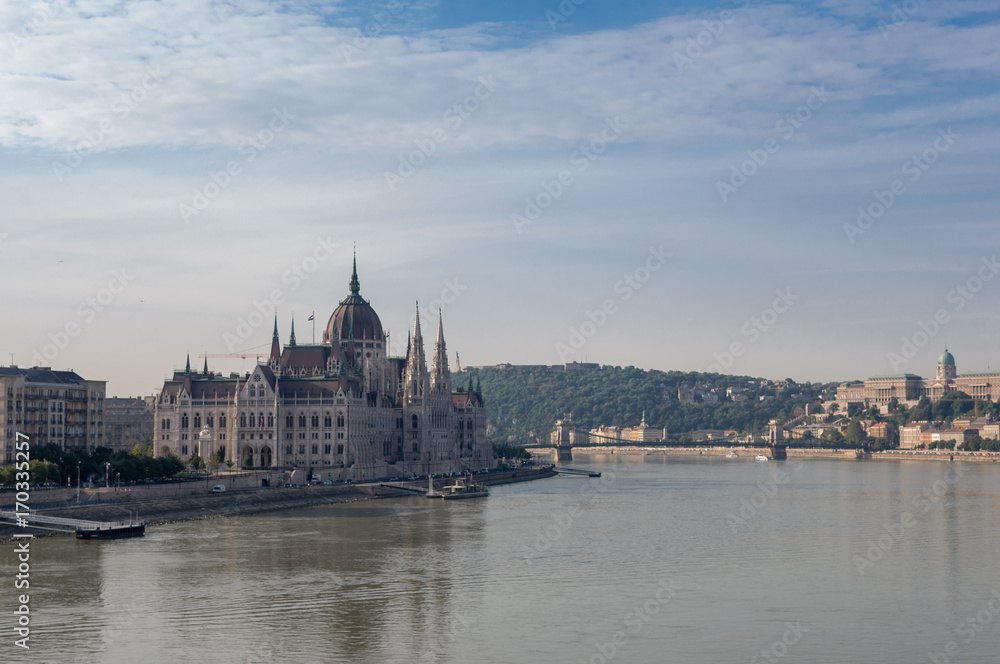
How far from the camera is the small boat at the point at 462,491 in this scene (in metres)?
140

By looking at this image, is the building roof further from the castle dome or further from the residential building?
the castle dome

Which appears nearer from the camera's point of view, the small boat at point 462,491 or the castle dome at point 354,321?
the small boat at point 462,491

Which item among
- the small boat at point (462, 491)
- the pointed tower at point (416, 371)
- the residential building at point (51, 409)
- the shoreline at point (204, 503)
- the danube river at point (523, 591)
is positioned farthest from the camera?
the pointed tower at point (416, 371)

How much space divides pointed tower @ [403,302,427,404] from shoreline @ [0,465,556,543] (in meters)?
33.0

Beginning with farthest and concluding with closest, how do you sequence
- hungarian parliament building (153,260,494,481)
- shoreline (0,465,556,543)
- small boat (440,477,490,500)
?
1. hungarian parliament building (153,260,494,481)
2. small boat (440,477,490,500)
3. shoreline (0,465,556,543)

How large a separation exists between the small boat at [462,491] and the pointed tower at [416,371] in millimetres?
29219

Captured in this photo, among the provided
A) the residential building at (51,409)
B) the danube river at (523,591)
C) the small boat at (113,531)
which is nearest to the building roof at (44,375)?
the residential building at (51,409)

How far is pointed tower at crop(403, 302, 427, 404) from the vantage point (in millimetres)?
179625

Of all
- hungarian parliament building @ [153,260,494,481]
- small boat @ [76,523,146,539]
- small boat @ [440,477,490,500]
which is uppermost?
hungarian parliament building @ [153,260,494,481]

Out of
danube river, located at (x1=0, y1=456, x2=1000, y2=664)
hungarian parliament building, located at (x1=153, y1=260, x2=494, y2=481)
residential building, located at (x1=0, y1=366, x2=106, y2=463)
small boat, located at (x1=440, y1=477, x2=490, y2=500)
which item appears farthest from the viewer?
hungarian parliament building, located at (x1=153, y1=260, x2=494, y2=481)

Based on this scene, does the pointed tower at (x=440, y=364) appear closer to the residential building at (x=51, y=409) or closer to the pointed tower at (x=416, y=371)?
the pointed tower at (x=416, y=371)

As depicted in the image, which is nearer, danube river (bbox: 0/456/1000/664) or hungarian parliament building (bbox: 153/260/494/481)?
danube river (bbox: 0/456/1000/664)

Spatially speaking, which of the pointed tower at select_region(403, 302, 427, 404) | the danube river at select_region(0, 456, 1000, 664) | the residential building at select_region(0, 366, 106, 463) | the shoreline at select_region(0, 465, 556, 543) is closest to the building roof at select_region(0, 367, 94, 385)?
the residential building at select_region(0, 366, 106, 463)

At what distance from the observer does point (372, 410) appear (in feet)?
546
